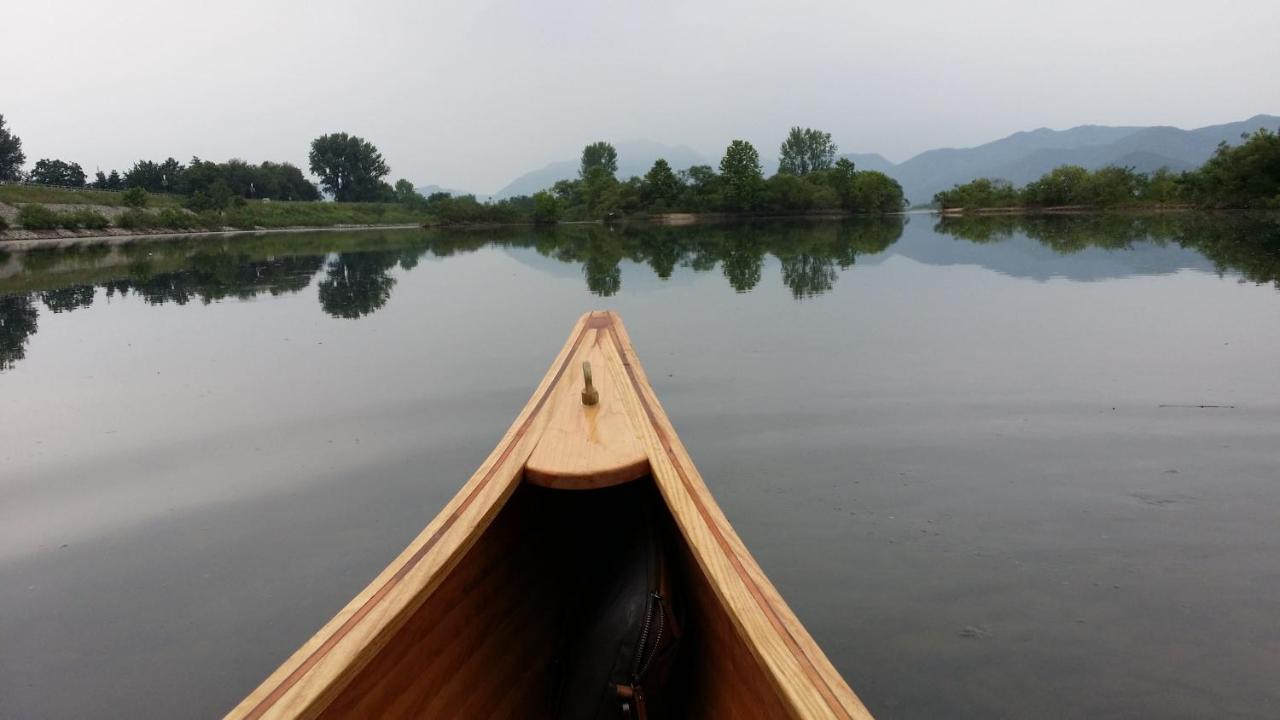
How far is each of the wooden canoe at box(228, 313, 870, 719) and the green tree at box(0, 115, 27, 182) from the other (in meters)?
69.5

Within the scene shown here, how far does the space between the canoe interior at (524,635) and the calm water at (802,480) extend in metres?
0.77

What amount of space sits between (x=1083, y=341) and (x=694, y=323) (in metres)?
4.39

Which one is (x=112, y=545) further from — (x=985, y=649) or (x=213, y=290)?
(x=213, y=290)

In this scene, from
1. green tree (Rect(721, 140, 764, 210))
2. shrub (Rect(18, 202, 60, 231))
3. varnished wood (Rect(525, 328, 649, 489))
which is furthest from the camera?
green tree (Rect(721, 140, 764, 210))

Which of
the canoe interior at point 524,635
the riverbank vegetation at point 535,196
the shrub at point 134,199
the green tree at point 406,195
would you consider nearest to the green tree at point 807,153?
the riverbank vegetation at point 535,196

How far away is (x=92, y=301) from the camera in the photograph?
1234cm

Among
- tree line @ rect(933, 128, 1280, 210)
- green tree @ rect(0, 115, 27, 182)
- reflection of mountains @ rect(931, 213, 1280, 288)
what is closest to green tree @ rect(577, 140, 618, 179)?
tree line @ rect(933, 128, 1280, 210)

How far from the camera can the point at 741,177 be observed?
59375mm

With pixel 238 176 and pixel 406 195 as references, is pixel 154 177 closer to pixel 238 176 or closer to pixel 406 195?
pixel 238 176

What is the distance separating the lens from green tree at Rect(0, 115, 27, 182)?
167 feet

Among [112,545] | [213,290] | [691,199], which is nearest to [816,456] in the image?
[112,545]

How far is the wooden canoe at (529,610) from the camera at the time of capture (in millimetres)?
1344

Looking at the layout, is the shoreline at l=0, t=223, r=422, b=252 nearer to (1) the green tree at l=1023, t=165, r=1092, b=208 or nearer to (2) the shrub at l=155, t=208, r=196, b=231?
(2) the shrub at l=155, t=208, r=196, b=231

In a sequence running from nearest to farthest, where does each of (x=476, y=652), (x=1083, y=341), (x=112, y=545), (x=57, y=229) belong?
(x=476, y=652) → (x=112, y=545) → (x=1083, y=341) → (x=57, y=229)
